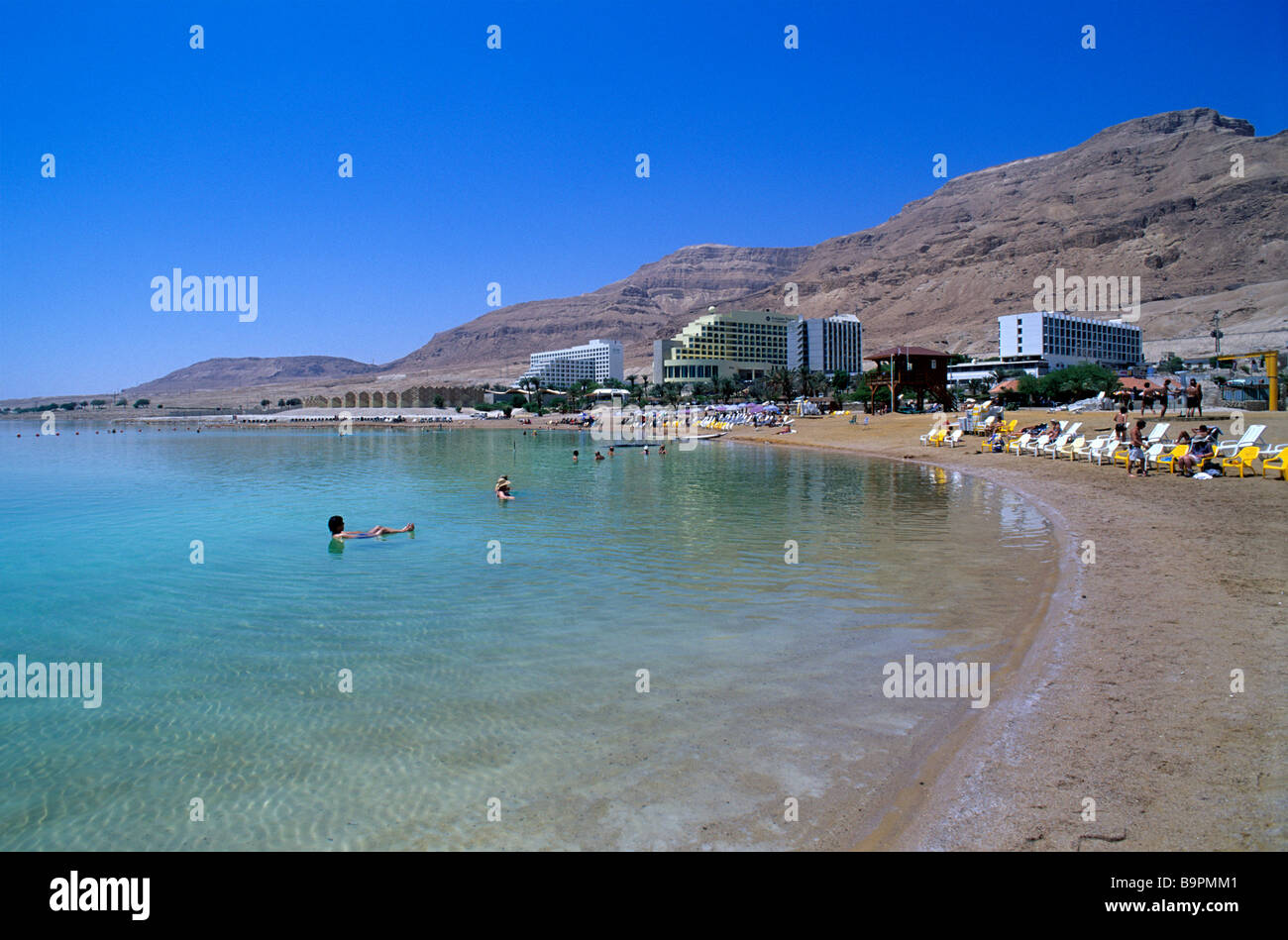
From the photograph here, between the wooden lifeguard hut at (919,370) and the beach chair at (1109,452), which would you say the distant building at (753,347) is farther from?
the beach chair at (1109,452)

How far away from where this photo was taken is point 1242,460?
17.1m

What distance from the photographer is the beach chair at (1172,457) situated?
18.4 meters

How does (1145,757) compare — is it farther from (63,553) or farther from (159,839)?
(63,553)

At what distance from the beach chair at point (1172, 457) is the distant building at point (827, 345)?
491 feet

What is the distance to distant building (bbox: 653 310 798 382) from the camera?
156 metres

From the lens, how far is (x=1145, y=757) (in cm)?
457

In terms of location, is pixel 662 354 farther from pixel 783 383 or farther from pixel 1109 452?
pixel 1109 452

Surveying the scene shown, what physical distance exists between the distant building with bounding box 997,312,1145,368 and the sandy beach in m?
122

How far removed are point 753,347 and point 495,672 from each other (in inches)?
6348

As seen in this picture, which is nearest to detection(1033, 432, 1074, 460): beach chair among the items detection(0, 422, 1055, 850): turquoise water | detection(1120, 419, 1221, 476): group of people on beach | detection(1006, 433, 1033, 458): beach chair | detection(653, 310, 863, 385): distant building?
detection(1006, 433, 1033, 458): beach chair

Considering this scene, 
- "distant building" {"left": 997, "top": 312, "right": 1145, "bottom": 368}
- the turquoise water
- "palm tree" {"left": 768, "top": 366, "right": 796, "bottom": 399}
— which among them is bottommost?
the turquoise water

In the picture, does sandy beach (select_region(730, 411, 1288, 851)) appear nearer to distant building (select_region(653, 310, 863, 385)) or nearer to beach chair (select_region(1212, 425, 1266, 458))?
beach chair (select_region(1212, 425, 1266, 458))
